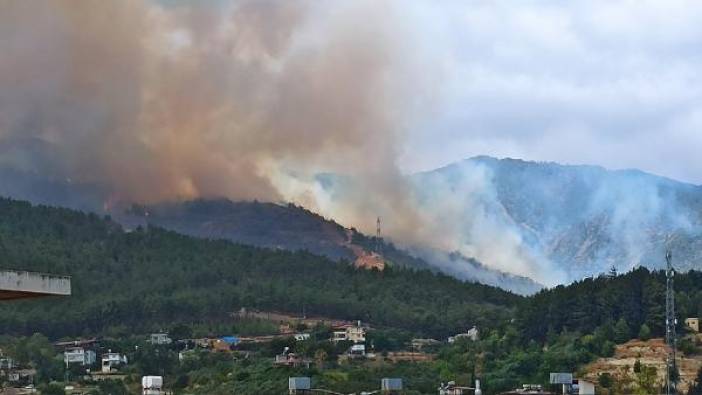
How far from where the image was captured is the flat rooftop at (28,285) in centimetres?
3719

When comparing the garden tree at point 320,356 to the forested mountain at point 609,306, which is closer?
the forested mountain at point 609,306

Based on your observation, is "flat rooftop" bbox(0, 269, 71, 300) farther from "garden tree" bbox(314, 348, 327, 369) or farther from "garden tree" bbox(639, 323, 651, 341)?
"garden tree" bbox(314, 348, 327, 369)

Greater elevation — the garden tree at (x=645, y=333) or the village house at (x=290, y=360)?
the garden tree at (x=645, y=333)

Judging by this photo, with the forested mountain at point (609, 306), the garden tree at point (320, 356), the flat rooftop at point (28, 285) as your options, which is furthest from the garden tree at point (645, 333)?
the flat rooftop at point (28, 285)

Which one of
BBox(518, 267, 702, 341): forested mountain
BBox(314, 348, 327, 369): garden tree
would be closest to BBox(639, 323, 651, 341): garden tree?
BBox(518, 267, 702, 341): forested mountain

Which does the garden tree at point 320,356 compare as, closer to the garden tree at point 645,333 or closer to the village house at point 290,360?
the village house at point 290,360

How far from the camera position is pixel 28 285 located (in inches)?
1484

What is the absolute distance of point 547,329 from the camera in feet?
620

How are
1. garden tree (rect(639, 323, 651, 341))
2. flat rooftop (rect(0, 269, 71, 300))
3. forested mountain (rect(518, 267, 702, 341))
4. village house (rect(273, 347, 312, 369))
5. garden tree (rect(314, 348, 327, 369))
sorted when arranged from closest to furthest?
flat rooftop (rect(0, 269, 71, 300)) → garden tree (rect(639, 323, 651, 341)) → forested mountain (rect(518, 267, 702, 341)) → village house (rect(273, 347, 312, 369)) → garden tree (rect(314, 348, 327, 369))

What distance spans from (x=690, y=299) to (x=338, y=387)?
4095 centimetres

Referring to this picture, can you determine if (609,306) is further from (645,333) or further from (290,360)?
(290,360)

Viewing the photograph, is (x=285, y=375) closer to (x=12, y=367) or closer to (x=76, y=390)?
(x=76, y=390)

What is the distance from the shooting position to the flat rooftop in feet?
122

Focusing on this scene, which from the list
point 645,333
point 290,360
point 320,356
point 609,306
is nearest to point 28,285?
point 645,333
